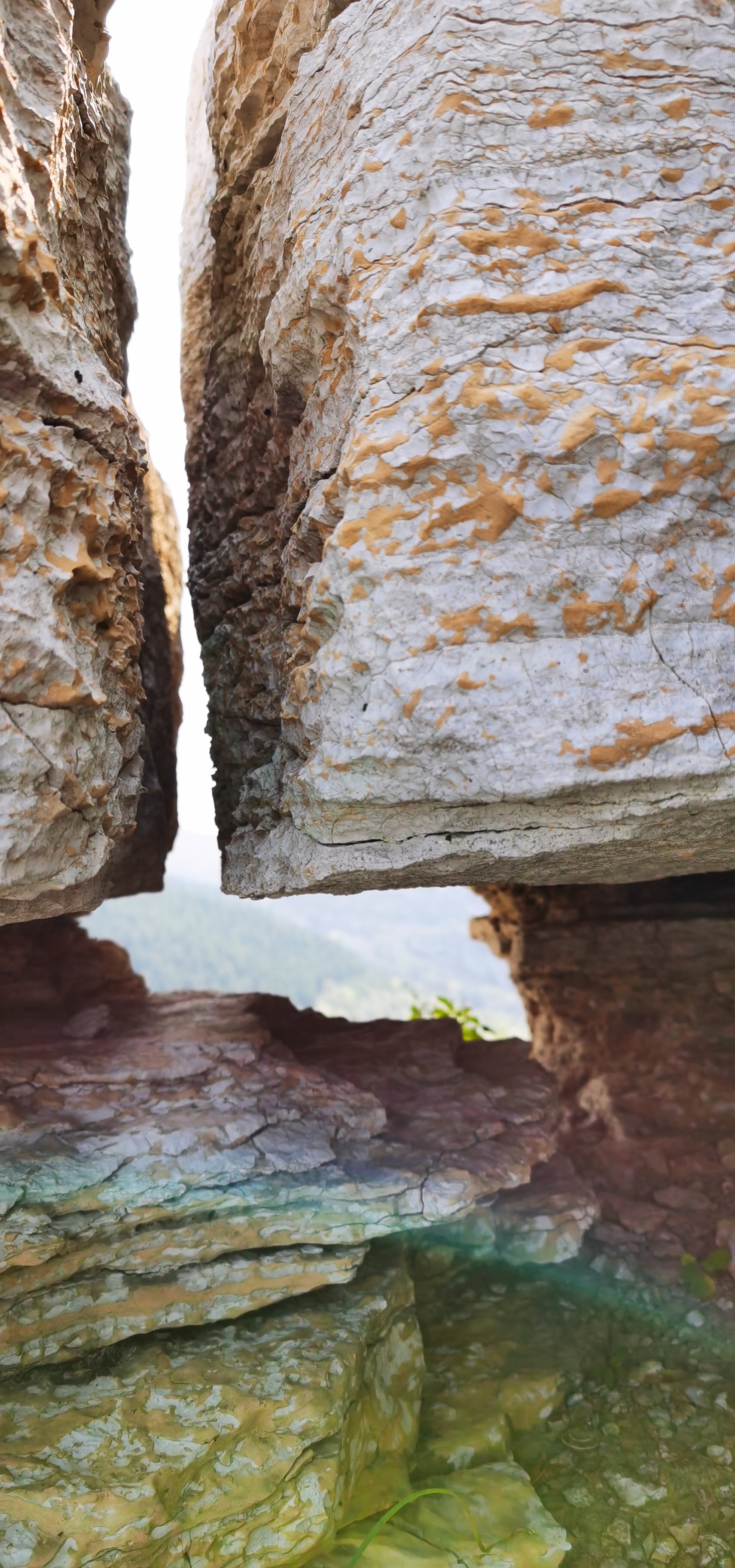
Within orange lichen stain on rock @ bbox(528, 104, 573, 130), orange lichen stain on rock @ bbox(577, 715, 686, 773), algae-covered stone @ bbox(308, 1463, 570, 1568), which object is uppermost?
orange lichen stain on rock @ bbox(528, 104, 573, 130)

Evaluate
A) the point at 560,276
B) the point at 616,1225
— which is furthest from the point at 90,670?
the point at 616,1225

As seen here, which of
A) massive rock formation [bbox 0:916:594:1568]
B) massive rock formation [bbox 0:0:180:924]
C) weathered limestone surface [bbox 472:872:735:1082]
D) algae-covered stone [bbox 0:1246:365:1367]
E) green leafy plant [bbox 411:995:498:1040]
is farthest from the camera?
green leafy plant [bbox 411:995:498:1040]

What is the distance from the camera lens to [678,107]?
1751 millimetres

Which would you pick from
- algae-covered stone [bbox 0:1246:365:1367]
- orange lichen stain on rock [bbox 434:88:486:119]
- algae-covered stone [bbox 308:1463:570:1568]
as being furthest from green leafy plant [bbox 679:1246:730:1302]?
orange lichen stain on rock [bbox 434:88:486:119]

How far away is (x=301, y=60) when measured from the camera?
2289mm

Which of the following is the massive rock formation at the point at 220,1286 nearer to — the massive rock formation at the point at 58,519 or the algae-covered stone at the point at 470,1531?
the algae-covered stone at the point at 470,1531

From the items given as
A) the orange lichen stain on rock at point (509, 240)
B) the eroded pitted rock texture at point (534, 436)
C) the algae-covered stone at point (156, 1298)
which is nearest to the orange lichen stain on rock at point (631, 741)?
the eroded pitted rock texture at point (534, 436)

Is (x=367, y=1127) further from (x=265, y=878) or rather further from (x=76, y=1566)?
(x=76, y=1566)

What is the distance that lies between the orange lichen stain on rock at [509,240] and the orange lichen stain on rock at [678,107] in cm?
34

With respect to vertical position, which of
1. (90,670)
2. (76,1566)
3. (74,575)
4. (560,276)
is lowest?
(76,1566)

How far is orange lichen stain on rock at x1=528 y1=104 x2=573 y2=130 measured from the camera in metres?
1.76

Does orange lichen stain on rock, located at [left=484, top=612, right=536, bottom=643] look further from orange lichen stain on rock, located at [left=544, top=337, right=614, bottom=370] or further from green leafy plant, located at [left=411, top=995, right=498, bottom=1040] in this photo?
green leafy plant, located at [left=411, top=995, right=498, bottom=1040]

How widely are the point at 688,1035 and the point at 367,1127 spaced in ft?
5.07

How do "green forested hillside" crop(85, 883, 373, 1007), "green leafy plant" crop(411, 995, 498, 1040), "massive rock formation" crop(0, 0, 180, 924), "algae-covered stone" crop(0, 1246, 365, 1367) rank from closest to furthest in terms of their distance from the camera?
"massive rock formation" crop(0, 0, 180, 924) → "algae-covered stone" crop(0, 1246, 365, 1367) → "green leafy plant" crop(411, 995, 498, 1040) → "green forested hillside" crop(85, 883, 373, 1007)
